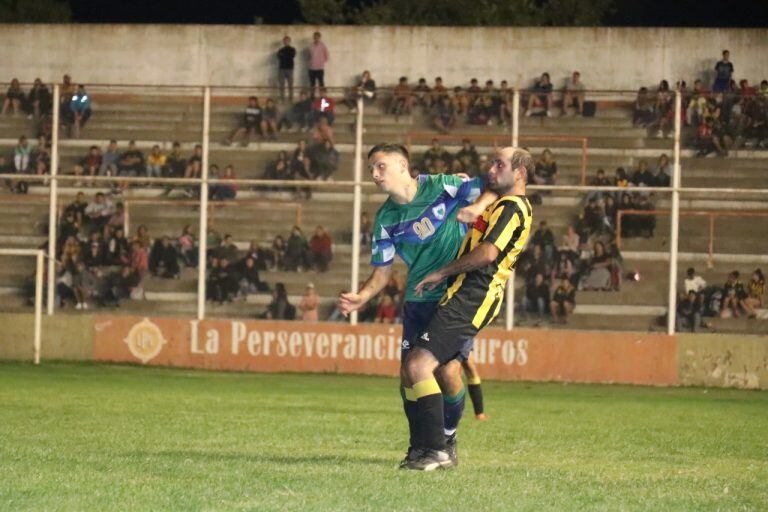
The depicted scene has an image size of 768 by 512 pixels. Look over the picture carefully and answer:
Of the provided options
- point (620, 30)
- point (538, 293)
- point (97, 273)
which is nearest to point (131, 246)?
point (97, 273)

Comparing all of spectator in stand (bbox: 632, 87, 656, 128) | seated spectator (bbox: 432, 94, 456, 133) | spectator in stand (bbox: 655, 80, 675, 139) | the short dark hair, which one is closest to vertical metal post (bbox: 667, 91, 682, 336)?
spectator in stand (bbox: 655, 80, 675, 139)

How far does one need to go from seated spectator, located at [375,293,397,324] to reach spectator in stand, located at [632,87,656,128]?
4974 mm

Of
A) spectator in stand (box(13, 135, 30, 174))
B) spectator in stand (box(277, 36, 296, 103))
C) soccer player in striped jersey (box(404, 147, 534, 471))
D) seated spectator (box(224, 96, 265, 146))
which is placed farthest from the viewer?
spectator in stand (box(277, 36, 296, 103))

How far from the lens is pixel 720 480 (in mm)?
9102

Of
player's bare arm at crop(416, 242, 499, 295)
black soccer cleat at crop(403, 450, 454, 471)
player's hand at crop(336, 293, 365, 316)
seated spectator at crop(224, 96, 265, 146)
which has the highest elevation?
seated spectator at crop(224, 96, 265, 146)

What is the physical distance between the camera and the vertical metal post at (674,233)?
23484 millimetres

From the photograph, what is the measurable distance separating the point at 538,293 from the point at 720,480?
1477 centimetres

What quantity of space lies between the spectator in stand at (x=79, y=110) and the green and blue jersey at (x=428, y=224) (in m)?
16.3

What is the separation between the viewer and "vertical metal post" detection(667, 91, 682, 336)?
77.0ft

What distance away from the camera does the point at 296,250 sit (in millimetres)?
24484

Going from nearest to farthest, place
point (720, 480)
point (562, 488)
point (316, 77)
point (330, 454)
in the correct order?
1. point (562, 488)
2. point (720, 480)
3. point (330, 454)
4. point (316, 77)

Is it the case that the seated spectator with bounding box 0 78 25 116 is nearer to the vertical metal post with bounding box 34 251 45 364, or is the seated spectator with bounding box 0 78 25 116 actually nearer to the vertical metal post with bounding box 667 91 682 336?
the vertical metal post with bounding box 34 251 45 364

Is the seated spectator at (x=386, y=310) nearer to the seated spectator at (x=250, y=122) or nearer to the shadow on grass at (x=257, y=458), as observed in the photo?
the seated spectator at (x=250, y=122)

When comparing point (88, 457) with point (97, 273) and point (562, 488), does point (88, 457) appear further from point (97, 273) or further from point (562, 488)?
point (97, 273)
